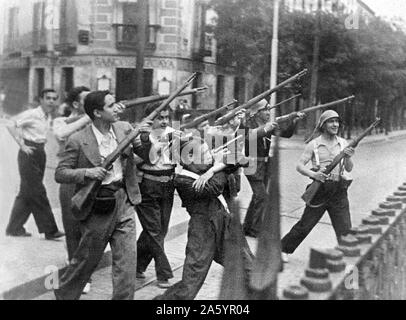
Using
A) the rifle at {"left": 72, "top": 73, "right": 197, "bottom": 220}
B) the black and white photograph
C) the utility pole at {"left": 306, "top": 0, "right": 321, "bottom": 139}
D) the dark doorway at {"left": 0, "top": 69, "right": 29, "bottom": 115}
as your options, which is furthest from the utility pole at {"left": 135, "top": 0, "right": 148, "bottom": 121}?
the utility pole at {"left": 306, "top": 0, "right": 321, "bottom": 139}

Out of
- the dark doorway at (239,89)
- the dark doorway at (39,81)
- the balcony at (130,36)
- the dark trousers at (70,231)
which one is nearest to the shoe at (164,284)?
the dark trousers at (70,231)

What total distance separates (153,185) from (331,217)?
5.22 ft

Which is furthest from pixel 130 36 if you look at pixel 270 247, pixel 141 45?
pixel 270 247

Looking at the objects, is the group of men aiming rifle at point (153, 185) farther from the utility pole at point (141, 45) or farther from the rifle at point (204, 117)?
the utility pole at point (141, 45)

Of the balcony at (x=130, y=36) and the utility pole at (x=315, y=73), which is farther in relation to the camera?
the utility pole at (x=315, y=73)

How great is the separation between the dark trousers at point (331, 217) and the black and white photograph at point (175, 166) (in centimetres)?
1

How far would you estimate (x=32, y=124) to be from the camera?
16.7ft

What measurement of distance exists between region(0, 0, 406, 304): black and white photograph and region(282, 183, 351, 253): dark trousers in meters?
0.01

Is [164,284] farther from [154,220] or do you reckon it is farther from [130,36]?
[130,36]

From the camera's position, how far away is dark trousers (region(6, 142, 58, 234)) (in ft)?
17.0

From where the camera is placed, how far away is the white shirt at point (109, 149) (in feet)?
12.0

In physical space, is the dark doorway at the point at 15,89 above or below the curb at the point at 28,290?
above
